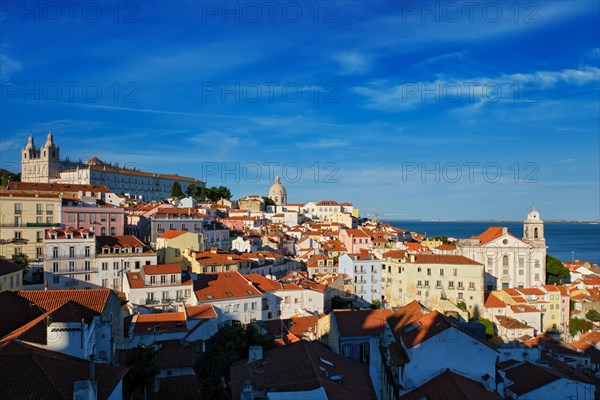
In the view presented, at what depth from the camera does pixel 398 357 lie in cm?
1577

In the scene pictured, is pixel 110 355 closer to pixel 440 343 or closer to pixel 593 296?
pixel 440 343

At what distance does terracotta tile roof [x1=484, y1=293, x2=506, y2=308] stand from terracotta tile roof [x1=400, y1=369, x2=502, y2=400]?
33.4 meters

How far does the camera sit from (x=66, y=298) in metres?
18.6

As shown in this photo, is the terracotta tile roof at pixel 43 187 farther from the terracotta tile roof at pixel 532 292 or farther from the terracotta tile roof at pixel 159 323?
the terracotta tile roof at pixel 532 292

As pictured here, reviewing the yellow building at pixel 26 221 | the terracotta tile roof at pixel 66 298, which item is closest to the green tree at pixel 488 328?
the terracotta tile roof at pixel 66 298

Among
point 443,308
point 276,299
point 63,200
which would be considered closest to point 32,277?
point 63,200

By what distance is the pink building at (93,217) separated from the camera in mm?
41969

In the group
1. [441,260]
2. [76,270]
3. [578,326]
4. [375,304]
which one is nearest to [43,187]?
[76,270]

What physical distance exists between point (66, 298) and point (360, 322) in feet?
43.8

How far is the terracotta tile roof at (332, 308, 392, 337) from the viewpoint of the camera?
849 inches

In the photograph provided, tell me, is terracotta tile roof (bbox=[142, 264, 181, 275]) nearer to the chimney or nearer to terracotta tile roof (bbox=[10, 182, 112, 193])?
the chimney

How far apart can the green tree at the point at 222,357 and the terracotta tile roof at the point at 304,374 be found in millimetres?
952

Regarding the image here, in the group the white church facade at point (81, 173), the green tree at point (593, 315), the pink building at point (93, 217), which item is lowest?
the green tree at point (593, 315)

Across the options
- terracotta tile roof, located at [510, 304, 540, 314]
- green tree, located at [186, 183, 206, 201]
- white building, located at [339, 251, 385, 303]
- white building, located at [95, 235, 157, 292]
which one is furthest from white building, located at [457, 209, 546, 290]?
green tree, located at [186, 183, 206, 201]
